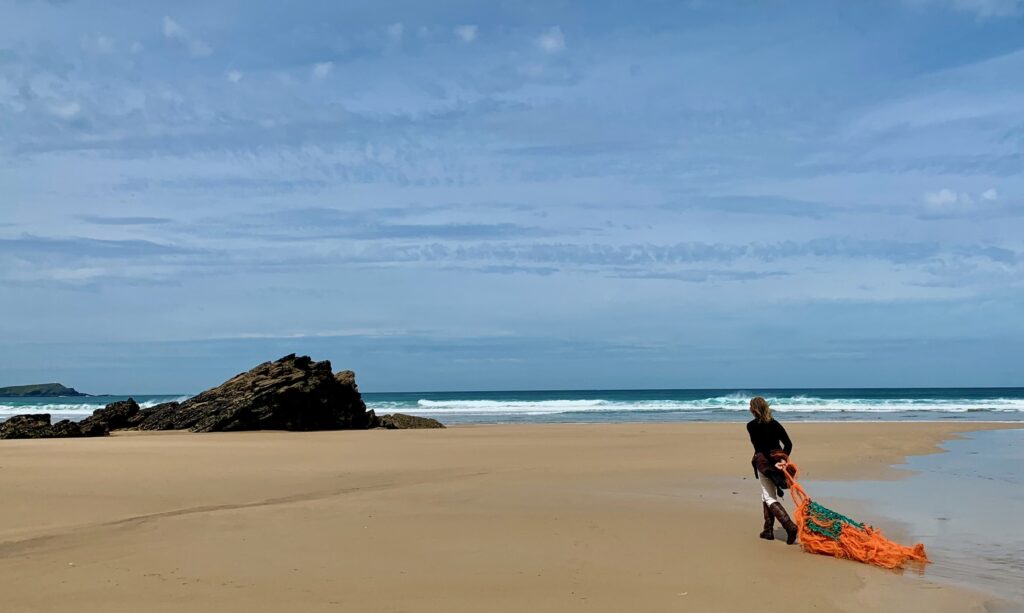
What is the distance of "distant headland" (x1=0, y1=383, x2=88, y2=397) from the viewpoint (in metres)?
140

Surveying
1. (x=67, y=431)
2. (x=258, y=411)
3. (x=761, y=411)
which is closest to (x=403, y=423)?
(x=258, y=411)

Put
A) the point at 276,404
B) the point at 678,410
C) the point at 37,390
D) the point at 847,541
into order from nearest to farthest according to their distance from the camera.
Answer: the point at 847,541
the point at 276,404
the point at 678,410
the point at 37,390

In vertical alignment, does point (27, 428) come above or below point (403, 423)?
above

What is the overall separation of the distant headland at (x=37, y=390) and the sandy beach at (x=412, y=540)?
14392cm

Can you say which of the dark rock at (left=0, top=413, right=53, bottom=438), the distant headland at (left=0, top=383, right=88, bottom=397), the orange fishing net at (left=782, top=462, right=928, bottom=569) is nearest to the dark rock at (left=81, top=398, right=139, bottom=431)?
the dark rock at (left=0, top=413, right=53, bottom=438)

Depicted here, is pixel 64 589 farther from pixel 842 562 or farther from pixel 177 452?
pixel 177 452

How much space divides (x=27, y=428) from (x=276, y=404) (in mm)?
7694

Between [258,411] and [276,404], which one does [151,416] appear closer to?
[258,411]

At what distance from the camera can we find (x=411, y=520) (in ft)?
30.7

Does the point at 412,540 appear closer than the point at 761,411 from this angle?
Yes

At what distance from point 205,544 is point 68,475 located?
699cm

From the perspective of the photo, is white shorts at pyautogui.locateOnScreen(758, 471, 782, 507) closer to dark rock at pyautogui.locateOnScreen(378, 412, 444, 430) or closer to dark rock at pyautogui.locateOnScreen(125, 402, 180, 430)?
dark rock at pyautogui.locateOnScreen(378, 412, 444, 430)

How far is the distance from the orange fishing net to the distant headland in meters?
154

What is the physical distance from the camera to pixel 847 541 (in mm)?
7426
